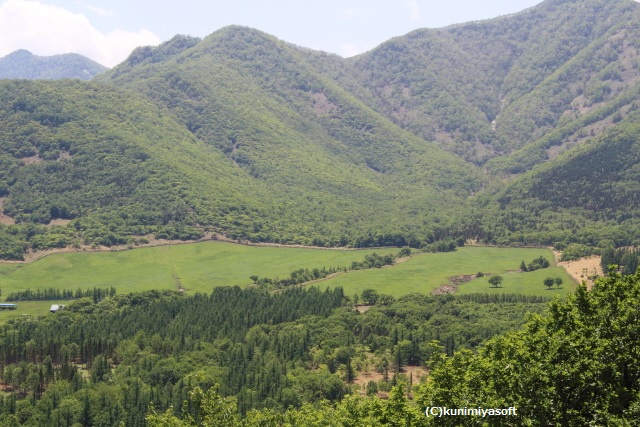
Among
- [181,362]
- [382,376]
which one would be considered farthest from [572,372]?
[181,362]

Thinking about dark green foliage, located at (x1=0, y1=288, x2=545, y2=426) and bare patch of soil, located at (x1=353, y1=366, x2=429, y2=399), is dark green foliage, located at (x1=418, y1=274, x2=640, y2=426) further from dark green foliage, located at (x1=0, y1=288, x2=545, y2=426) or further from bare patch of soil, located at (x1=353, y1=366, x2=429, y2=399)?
bare patch of soil, located at (x1=353, y1=366, x2=429, y2=399)

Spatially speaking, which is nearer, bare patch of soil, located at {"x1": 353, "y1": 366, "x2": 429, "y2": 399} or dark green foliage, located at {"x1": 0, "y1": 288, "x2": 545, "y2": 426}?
dark green foliage, located at {"x1": 0, "y1": 288, "x2": 545, "y2": 426}

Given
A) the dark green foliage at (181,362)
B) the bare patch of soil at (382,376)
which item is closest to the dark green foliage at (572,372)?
the dark green foliage at (181,362)

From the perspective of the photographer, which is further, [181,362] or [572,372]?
[181,362]

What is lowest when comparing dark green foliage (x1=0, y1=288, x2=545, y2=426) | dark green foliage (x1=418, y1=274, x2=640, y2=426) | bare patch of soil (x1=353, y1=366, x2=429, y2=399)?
bare patch of soil (x1=353, y1=366, x2=429, y2=399)

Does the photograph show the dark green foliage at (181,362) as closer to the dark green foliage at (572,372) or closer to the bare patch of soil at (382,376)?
the bare patch of soil at (382,376)

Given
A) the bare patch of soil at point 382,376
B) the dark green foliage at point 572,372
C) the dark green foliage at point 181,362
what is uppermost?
Result: the dark green foliage at point 572,372

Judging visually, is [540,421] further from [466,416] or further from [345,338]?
[345,338]

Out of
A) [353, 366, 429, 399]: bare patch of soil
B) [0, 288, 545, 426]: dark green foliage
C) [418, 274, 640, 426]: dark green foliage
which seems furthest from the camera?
[353, 366, 429, 399]: bare patch of soil

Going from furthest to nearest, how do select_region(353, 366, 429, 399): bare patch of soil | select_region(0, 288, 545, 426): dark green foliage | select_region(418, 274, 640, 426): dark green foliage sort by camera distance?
select_region(353, 366, 429, 399): bare patch of soil, select_region(0, 288, 545, 426): dark green foliage, select_region(418, 274, 640, 426): dark green foliage

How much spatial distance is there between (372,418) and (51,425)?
79966mm

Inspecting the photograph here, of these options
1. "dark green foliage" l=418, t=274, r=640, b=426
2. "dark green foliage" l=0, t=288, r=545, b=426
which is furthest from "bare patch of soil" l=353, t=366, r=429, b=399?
"dark green foliage" l=418, t=274, r=640, b=426

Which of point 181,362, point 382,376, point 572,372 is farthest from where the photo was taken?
point 382,376

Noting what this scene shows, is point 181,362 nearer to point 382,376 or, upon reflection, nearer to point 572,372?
point 382,376
